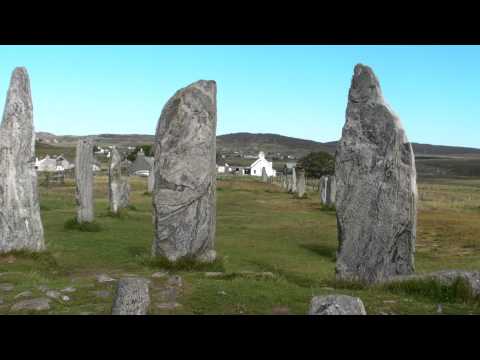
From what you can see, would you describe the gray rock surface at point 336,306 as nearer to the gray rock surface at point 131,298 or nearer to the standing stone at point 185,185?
the gray rock surface at point 131,298

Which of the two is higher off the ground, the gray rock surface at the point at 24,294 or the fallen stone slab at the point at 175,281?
the fallen stone slab at the point at 175,281

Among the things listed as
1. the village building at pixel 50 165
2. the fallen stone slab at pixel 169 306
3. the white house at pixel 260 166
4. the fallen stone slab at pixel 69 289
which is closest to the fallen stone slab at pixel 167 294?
the fallen stone slab at pixel 169 306

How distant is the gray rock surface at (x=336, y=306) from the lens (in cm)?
550

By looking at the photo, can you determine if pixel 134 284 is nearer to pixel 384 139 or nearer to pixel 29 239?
pixel 384 139

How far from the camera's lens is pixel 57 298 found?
8305 mm

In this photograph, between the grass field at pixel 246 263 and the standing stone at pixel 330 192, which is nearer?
the grass field at pixel 246 263

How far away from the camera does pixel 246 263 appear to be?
50.0ft

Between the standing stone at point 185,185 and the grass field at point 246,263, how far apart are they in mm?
598

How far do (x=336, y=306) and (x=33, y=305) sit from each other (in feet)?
15.2

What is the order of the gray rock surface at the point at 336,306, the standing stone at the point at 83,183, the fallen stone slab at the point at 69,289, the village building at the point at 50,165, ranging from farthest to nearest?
the village building at the point at 50,165, the standing stone at the point at 83,183, the fallen stone slab at the point at 69,289, the gray rock surface at the point at 336,306

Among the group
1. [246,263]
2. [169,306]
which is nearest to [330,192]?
[246,263]

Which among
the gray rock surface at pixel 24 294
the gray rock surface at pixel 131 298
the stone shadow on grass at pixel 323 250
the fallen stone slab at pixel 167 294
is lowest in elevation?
the stone shadow on grass at pixel 323 250
